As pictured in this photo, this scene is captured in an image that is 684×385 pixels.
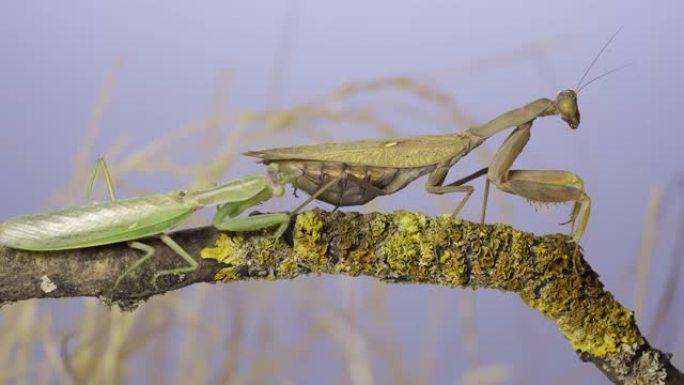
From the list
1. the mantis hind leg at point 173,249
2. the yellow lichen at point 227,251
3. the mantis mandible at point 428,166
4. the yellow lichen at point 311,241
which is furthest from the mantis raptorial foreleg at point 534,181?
the mantis hind leg at point 173,249

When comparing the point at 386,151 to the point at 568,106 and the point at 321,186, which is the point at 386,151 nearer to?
the point at 321,186

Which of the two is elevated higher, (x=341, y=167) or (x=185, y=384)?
(x=341, y=167)

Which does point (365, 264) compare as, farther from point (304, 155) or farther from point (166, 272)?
point (166, 272)

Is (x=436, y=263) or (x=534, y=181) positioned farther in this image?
(x=534, y=181)

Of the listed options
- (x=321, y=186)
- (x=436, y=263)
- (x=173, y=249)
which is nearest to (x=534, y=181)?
(x=436, y=263)

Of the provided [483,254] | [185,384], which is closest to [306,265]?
[483,254]
